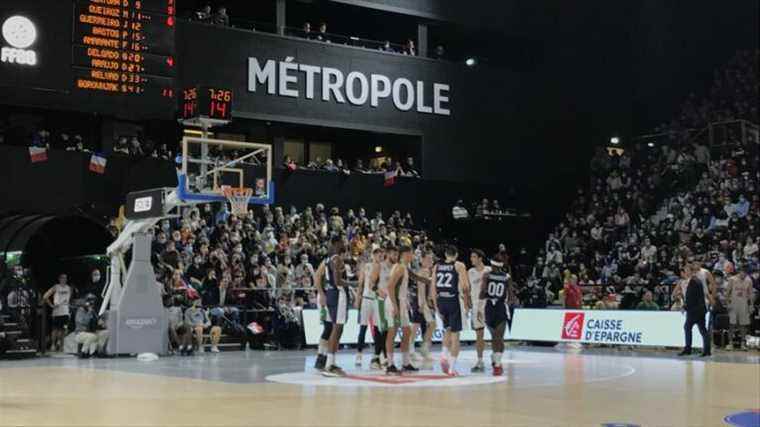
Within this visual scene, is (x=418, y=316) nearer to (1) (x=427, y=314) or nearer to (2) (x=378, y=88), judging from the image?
(1) (x=427, y=314)

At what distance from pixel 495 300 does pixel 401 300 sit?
1638mm

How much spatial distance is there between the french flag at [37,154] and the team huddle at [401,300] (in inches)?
536

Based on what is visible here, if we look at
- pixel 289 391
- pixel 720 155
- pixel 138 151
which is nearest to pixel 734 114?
pixel 720 155

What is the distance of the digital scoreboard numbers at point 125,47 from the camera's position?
2339 cm

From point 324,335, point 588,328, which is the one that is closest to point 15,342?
point 324,335

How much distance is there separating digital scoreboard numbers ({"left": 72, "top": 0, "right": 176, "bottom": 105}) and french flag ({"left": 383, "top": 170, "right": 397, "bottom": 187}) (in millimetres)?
11111

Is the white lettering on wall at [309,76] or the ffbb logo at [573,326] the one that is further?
the white lettering on wall at [309,76]

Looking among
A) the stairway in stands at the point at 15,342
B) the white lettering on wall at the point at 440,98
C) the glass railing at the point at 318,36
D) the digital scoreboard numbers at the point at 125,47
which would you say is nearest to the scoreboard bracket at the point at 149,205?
the stairway in stands at the point at 15,342

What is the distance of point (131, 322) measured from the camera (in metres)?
20.6

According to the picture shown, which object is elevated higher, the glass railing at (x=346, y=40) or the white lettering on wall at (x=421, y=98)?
the glass railing at (x=346, y=40)

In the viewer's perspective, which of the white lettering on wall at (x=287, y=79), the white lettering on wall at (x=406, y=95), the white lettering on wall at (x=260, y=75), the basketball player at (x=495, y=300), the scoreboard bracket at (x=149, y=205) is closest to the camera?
the basketball player at (x=495, y=300)

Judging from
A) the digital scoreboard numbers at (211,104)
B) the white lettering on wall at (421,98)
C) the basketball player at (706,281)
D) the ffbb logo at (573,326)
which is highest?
the white lettering on wall at (421,98)

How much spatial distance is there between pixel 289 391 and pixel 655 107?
31159 millimetres

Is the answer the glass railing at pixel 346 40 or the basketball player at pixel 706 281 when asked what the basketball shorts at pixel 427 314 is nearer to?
the basketball player at pixel 706 281
